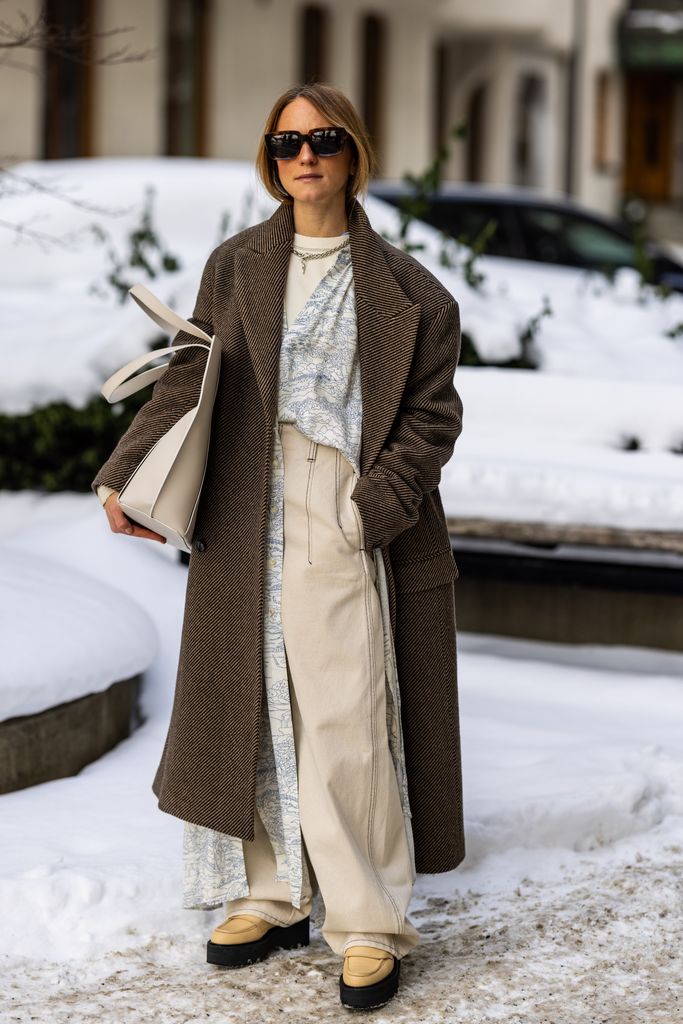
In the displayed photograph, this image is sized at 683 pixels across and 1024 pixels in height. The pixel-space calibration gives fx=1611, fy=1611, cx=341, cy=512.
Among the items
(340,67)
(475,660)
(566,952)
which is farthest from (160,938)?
(340,67)

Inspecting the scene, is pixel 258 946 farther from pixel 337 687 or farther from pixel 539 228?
pixel 539 228

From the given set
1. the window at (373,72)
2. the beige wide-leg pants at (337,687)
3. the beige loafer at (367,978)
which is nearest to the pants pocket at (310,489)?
the beige wide-leg pants at (337,687)

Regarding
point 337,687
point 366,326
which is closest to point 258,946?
point 337,687

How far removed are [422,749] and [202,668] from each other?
1.59 ft

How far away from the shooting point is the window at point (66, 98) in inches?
545

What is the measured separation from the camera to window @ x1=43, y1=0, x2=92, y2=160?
45.4ft

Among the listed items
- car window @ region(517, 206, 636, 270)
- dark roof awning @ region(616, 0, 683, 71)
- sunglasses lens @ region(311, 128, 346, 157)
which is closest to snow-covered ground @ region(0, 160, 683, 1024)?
sunglasses lens @ region(311, 128, 346, 157)

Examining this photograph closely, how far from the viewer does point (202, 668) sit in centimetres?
328

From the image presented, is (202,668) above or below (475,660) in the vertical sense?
above

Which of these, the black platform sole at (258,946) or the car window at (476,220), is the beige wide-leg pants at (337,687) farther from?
the car window at (476,220)

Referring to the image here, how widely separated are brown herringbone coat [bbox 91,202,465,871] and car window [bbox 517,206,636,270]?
751cm

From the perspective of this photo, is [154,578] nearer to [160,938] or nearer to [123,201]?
[160,938]

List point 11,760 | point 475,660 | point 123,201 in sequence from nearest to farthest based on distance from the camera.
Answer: point 11,760, point 475,660, point 123,201

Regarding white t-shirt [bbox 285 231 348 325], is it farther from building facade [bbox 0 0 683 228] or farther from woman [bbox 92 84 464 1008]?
building facade [bbox 0 0 683 228]
